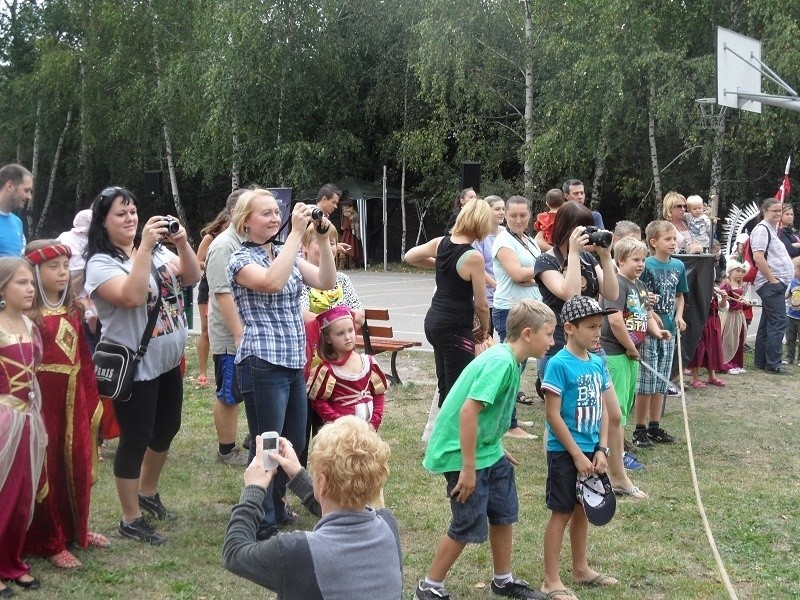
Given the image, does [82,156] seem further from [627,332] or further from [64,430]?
[64,430]

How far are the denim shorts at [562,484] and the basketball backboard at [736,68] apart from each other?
796 cm

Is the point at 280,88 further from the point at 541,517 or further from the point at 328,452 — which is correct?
the point at 328,452

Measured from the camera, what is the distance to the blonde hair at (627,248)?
22.0 feet

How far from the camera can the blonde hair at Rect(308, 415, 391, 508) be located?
250 cm

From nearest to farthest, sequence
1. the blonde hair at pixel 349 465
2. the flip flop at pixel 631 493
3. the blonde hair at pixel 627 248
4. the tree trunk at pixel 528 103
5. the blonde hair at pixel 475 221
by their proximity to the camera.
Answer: the blonde hair at pixel 349 465 → the blonde hair at pixel 475 221 → the flip flop at pixel 631 493 → the blonde hair at pixel 627 248 → the tree trunk at pixel 528 103

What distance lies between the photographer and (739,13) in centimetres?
2145

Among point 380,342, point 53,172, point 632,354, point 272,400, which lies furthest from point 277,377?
point 53,172

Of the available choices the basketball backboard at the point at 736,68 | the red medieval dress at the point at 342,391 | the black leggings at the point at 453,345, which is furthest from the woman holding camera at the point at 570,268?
the basketball backboard at the point at 736,68

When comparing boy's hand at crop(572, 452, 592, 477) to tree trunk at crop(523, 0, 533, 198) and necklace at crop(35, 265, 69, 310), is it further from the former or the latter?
tree trunk at crop(523, 0, 533, 198)

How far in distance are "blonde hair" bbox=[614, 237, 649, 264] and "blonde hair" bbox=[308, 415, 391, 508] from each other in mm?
4520

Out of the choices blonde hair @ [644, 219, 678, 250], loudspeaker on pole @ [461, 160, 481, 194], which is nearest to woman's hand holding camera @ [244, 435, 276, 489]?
blonde hair @ [644, 219, 678, 250]

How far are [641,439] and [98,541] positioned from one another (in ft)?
13.4

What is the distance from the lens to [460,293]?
19.0 ft

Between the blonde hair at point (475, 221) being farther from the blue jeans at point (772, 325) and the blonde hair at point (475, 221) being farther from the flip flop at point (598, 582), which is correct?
the blue jeans at point (772, 325)
